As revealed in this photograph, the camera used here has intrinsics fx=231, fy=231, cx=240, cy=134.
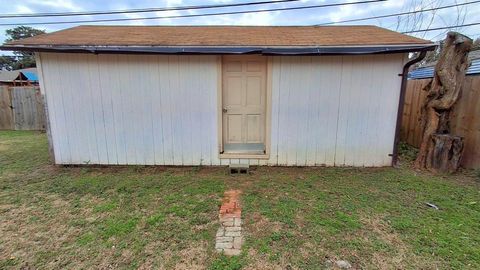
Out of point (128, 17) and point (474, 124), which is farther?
point (128, 17)

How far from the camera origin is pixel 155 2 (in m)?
10.9

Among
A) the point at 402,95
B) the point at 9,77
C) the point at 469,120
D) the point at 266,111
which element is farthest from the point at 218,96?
the point at 9,77

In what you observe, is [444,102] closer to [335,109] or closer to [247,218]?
[335,109]

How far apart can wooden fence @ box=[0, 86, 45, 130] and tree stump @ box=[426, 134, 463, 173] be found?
11737 millimetres

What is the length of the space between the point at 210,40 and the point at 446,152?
485cm

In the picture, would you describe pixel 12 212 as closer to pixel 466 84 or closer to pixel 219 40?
pixel 219 40

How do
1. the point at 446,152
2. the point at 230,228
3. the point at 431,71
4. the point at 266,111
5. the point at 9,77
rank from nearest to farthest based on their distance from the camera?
1. the point at 230,228
2. the point at 446,152
3. the point at 266,111
4. the point at 431,71
5. the point at 9,77

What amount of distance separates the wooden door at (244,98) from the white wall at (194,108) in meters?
0.41

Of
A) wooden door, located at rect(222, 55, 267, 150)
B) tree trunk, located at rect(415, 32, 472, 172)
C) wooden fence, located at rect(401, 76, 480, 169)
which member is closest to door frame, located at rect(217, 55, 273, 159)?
wooden door, located at rect(222, 55, 267, 150)

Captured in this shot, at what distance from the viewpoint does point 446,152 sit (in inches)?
166

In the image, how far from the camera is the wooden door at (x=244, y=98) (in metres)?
4.72

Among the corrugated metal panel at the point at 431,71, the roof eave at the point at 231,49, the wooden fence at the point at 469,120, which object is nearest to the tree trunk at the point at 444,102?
the wooden fence at the point at 469,120

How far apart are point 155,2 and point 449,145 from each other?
40.0ft

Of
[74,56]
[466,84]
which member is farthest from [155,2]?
[466,84]
